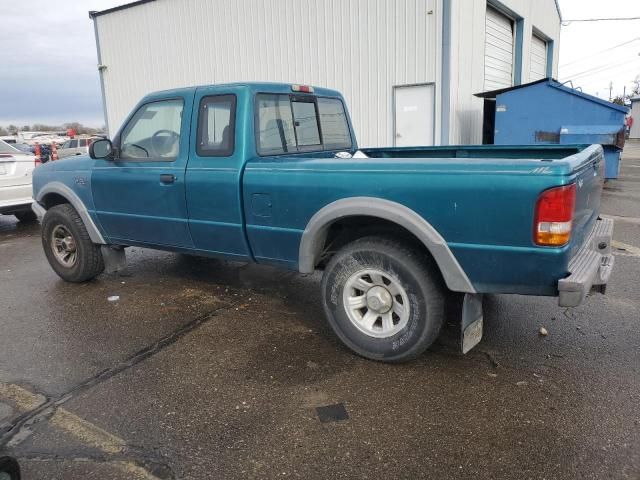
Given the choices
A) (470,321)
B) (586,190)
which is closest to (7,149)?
(470,321)

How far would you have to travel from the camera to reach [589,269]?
3.04 meters

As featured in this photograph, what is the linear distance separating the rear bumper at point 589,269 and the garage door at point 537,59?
51.1 feet

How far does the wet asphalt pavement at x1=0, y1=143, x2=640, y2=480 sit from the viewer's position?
2.56 m

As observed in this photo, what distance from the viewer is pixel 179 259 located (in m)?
6.53

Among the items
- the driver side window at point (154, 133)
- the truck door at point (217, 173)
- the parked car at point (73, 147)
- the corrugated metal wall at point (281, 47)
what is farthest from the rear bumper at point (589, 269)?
Answer: the parked car at point (73, 147)

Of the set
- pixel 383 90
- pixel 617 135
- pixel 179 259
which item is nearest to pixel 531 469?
pixel 179 259

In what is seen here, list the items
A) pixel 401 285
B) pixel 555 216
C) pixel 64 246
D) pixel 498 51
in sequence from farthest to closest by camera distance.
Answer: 1. pixel 498 51
2. pixel 64 246
3. pixel 401 285
4. pixel 555 216

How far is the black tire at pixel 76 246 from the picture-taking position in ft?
17.5

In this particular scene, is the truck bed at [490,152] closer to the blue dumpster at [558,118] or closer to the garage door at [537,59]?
the blue dumpster at [558,118]

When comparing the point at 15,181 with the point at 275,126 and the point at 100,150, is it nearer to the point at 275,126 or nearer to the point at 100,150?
the point at 100,150

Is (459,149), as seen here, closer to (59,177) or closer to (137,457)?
(137,457)

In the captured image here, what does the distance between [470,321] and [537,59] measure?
1830cm

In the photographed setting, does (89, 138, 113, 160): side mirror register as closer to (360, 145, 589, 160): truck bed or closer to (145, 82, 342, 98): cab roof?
(145, 82, 342, 98): cab roof

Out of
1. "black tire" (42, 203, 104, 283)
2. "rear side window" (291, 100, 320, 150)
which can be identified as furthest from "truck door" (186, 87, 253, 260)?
"black tire" (42, 203, 104, 283)
